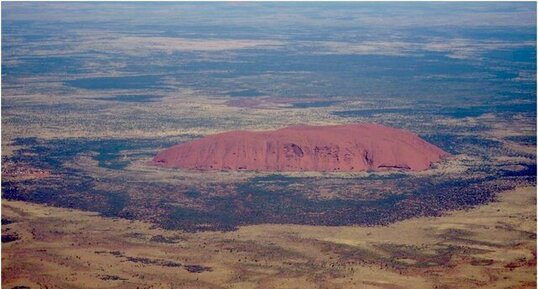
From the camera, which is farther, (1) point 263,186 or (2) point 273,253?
(1) point 263,186

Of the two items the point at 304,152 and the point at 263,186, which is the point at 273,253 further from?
the point at 304,152

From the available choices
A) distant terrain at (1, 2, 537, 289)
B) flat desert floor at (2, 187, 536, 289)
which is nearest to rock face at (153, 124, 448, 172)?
distant terrain at (1, 2, 537, 289)

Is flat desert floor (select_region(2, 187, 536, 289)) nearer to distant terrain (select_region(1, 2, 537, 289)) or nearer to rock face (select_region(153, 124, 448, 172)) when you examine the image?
distant terrain (select_region(1, 2, 537, 289))

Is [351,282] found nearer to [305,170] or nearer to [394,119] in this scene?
[305,170]

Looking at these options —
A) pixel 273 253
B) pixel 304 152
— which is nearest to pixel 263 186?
pixel 304 152

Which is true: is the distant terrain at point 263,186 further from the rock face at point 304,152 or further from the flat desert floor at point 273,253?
the rock face at point 304,152

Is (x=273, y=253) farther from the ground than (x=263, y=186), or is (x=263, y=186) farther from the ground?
(x=273, y=253)
